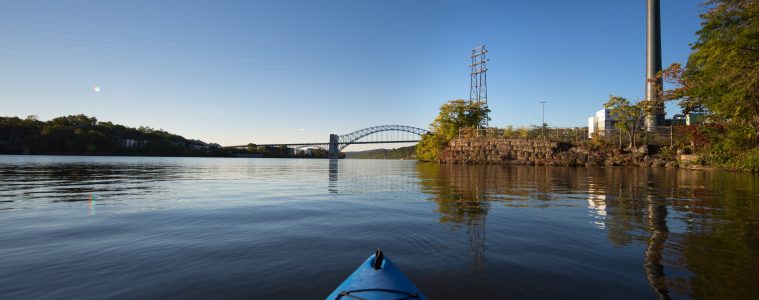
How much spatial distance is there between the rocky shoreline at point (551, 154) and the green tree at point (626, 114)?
2.47m

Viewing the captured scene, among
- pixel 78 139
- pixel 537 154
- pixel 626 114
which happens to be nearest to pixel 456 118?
pixel 537 154

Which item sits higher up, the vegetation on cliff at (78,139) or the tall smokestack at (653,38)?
the tall smokestack at (653,38)

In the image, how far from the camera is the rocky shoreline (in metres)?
41.2

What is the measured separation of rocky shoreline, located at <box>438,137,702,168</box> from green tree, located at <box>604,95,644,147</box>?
8.12 ft

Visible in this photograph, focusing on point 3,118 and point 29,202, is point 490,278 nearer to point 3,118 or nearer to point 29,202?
point 29,202

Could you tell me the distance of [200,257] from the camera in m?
5.51

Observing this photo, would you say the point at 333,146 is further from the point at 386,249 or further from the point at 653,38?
the point at 386,249

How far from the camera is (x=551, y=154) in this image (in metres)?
49.1

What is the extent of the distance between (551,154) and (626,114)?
9.96 meters

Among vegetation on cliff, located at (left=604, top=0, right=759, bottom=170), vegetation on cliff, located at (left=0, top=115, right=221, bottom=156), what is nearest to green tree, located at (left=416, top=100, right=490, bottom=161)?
vegetation on cliff, located at (left=604, top=0, right=759, bottom=170)

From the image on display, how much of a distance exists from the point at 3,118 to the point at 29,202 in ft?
502

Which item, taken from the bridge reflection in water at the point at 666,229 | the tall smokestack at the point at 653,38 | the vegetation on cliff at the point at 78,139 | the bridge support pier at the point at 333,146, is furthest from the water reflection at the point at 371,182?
the vegetation on cliff at the point at 78,139

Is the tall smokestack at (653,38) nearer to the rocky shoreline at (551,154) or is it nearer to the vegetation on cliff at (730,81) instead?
the rocky shoreline at (551,154)

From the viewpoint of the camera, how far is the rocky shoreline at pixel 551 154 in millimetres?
41156
